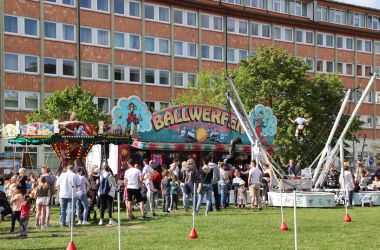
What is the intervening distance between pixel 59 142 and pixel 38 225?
475 inches

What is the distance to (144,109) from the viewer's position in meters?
39.0

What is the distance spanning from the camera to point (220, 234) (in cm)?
1822

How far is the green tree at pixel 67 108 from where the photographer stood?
48219 mm

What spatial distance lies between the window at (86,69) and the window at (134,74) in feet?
14.4

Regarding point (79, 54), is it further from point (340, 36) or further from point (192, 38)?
point (340, 36)

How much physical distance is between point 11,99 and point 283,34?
107ft

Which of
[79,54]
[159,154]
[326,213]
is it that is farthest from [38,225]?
[79,54]

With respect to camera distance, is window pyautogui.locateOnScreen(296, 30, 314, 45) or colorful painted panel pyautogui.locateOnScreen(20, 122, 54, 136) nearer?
colorful painted panel pyautogui.locateOnScreen(20, 122, 54, 136)

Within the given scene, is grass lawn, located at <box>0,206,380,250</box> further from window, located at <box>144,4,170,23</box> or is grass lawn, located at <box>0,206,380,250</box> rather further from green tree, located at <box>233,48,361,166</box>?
window, located at <box>144,4,170,23</box>

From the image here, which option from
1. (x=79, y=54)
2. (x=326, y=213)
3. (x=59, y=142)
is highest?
(x=79, y=54)

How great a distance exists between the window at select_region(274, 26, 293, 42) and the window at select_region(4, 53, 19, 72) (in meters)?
30.3

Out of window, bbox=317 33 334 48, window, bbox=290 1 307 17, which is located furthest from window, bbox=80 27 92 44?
window, bbox=317 33 334 48

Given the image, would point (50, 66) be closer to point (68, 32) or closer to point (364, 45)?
point (68, 32)

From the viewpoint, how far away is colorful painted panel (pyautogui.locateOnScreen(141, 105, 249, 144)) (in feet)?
143
